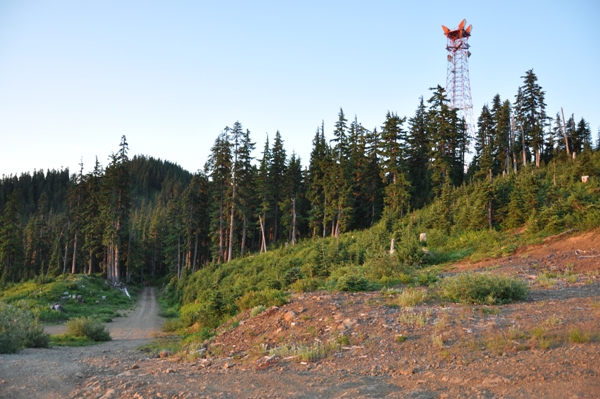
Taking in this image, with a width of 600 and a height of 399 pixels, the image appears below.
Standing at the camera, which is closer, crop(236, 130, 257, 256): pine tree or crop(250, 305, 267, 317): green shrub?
crop(250, 305, 267, 317): green shrub

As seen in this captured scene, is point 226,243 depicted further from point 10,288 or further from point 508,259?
point 508,259

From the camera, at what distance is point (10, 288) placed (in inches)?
1838

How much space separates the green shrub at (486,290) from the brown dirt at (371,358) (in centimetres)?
58

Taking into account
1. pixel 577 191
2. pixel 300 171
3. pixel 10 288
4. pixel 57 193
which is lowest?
pixel 10 288

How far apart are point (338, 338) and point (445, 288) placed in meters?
4.62

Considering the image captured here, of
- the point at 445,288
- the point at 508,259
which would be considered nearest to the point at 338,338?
the point at 445,288

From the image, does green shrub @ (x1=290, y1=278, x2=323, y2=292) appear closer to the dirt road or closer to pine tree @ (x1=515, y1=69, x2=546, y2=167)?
the dirt road

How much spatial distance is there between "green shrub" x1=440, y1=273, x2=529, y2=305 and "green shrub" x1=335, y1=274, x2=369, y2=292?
321 cm

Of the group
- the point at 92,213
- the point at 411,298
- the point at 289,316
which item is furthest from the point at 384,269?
the point at 92,213

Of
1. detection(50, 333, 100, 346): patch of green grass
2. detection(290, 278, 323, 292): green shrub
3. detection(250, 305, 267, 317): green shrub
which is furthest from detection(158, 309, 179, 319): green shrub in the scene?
detection(250, 305, 267, 317): green shrub

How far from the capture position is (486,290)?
1207 cm

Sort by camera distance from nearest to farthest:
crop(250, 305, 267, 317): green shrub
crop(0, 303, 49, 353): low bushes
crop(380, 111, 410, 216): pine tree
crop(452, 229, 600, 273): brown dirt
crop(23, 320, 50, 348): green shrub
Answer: crop(0, 303, 49, 353): low bushes → crop(250, 305, 267, 317): green shrub → crop(23, 320, 50, 348): green shrub → crop(452, 229, 600, 273): brown dirt → crop(380, 111, 410, 216): pine tree

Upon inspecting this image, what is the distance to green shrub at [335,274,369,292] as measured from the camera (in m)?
14.7

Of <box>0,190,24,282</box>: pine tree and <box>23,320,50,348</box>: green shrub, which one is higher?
<box>0,190,24,282</box>: pine tree
